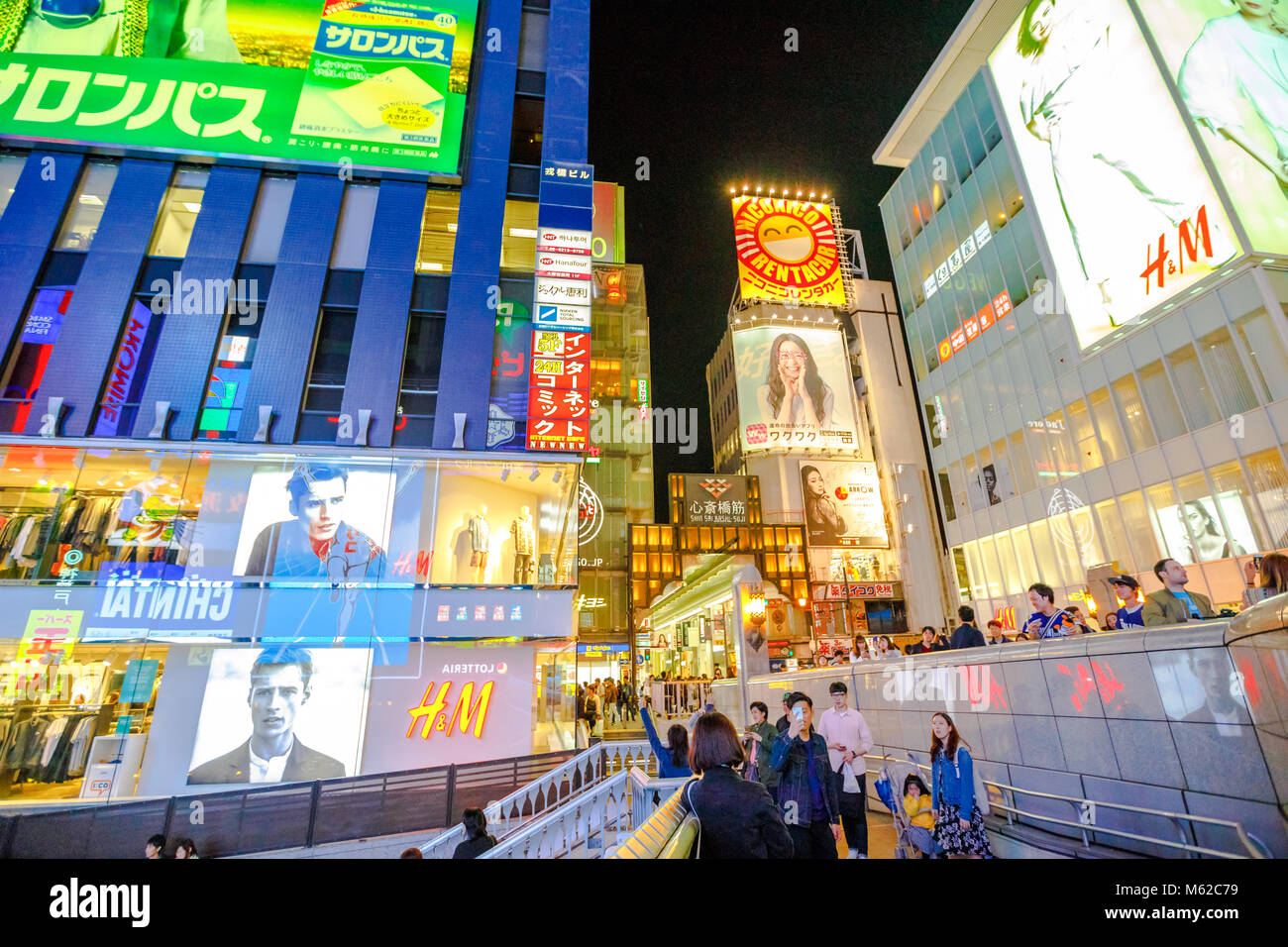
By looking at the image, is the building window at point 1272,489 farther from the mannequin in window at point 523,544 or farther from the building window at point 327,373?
the building window at point 327,373

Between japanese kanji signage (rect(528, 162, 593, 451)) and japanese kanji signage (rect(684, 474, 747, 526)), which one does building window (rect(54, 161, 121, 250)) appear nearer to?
japanese kanji signage (rect(528, 162, 593, 451))

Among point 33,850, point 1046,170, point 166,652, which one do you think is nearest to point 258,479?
point 166,652

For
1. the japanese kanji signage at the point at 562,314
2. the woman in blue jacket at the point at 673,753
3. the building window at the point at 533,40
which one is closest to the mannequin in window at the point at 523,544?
the japanese kanji signage at the point at 562,314

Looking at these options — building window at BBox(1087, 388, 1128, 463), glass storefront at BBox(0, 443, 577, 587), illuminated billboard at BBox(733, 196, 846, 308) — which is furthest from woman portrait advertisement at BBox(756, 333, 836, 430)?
glass storefront at BBox(0, 443, 577, 587)

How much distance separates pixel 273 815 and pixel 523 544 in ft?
22.2

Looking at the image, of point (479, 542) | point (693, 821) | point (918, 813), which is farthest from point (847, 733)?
point (479, 542)

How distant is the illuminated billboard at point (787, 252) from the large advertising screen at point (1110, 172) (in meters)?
17.8

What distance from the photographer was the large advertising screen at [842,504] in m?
40.7

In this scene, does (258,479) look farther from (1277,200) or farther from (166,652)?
(1277,200)

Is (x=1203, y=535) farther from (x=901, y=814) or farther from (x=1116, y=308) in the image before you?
(x=901, y=814)

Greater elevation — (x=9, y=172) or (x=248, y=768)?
(x=9, y=172)

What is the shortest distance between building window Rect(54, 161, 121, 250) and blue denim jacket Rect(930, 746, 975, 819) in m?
20.0

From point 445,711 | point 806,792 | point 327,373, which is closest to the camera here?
point 806,792

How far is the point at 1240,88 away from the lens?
45.3ft
